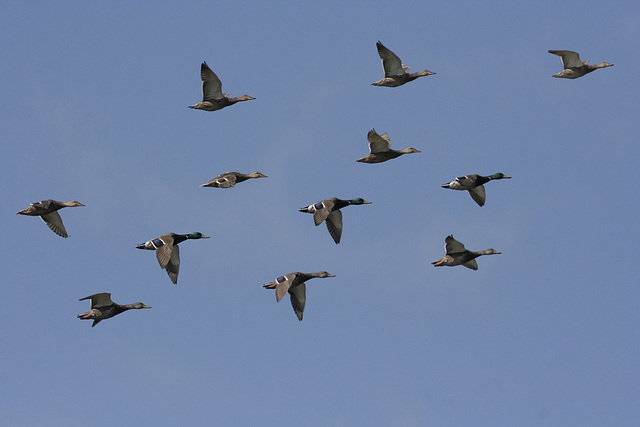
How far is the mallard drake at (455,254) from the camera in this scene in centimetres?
5525

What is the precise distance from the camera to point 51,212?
63375 mm

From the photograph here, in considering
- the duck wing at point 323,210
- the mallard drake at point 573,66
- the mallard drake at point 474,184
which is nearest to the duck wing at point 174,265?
the duck wing at point 323,210

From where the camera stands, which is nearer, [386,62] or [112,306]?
[112,306]

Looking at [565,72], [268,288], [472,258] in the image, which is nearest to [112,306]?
[268,288]

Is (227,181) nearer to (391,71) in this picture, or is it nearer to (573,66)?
(391,71)

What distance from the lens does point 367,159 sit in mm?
60844

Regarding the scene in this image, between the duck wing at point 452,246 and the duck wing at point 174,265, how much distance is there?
14041mm

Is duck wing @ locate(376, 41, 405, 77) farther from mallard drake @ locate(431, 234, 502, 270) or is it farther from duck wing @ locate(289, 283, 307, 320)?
duck wing @ locate(289, 283, 307, 320)

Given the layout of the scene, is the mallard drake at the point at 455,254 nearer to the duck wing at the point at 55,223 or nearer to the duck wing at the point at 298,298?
the duck wing at the point at 298,298

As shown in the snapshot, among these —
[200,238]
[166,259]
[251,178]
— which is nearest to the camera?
[166,259]

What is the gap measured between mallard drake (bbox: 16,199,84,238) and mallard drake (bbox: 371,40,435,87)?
19.4 meters

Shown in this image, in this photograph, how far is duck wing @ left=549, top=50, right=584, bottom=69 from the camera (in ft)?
203

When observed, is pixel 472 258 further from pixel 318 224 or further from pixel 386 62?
pixel 386 62

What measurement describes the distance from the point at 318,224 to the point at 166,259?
8.05 meters
